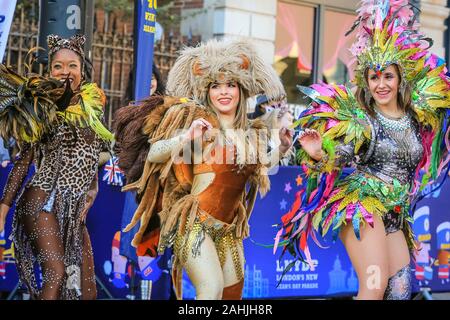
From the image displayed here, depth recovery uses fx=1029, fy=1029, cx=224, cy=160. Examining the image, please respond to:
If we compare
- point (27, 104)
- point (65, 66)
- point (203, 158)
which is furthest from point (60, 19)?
point (203, 158)

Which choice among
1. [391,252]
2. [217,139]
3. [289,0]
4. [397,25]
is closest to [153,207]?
[217,139]

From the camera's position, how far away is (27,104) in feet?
21.1

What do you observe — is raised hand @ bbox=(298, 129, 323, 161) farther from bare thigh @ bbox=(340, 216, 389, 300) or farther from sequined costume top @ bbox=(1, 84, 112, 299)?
sequined costume top @ bbox=(1, 84, 112, 299)

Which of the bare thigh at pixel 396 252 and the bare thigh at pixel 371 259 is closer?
the bare thigh at pixel 371 259

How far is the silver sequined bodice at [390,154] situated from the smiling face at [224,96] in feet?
3.05

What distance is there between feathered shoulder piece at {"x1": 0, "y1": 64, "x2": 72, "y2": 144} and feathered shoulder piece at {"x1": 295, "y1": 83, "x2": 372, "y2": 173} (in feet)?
5.15

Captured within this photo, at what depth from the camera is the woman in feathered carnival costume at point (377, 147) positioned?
20.6ft

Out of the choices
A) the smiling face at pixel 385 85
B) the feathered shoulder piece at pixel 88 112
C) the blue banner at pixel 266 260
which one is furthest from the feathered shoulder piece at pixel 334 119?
the blue banner at pixel 266 260

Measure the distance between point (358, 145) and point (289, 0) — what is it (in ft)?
29.1

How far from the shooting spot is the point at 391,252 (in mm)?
6395

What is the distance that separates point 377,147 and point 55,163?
2.06m

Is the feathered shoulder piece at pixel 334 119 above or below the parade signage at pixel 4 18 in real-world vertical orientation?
below

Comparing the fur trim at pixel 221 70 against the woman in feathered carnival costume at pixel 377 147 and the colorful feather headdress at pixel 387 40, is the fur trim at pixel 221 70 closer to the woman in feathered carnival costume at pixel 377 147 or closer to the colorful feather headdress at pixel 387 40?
the woman in feathered carnival costume at pixel 377 147
